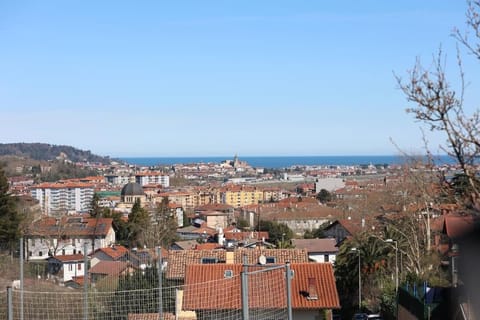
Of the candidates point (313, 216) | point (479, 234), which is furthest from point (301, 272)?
point (313, 216)

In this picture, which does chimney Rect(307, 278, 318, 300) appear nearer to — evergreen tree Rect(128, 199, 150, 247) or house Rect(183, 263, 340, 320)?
house Rect(183, 263, 340, 320)

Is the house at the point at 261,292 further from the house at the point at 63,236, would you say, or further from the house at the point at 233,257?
the house at the point at 63,236

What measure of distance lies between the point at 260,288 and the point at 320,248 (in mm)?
31544

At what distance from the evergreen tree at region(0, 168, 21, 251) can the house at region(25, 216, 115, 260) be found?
879 mm

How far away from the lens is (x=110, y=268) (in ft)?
51.5

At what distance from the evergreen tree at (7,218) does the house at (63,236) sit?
0.88 m

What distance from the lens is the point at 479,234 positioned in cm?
314

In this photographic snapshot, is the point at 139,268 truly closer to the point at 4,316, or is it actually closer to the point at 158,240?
the point at 4,316

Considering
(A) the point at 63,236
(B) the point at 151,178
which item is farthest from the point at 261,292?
(B) the point at 151,178

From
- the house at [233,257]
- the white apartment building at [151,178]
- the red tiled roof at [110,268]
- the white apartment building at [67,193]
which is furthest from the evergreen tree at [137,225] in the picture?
the white apartment building at [151,178]

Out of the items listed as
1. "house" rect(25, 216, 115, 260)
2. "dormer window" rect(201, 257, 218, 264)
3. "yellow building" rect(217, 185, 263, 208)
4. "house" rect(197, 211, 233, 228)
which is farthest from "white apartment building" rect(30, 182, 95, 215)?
"dormer window" rect(201, 257, 218, 264)

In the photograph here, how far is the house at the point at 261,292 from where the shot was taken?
1112 cm

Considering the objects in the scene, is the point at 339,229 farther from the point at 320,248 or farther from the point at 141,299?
the point at 141,299

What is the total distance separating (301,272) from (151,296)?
5863mm
